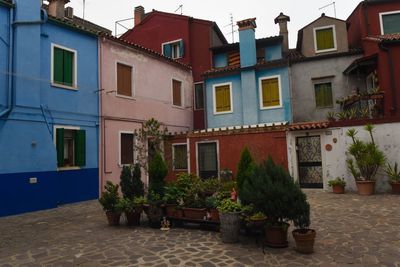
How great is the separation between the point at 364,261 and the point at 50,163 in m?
10.2

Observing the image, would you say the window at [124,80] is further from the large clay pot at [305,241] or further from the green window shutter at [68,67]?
the large clay pot at [305,241]

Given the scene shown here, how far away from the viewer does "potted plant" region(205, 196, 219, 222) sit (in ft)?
24.2

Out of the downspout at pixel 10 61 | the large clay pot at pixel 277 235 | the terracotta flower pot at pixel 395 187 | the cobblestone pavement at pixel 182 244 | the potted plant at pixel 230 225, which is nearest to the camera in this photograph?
the cobblestone pavement at pixel 182 244

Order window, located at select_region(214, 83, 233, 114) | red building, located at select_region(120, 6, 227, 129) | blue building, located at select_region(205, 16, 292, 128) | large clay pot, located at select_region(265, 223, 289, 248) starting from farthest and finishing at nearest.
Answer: red building, located at select_region(120, 6, 227, 129)
window, located at select_region(214, 83, 233, 114)
blue building, located at select_region(205, 16, 292, 128)
large clay pot, located at select_region(265, 223, 289, 248)

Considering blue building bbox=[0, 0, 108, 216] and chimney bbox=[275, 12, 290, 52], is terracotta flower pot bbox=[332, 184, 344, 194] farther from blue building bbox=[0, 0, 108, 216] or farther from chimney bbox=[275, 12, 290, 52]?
chimney bbox=[275, 12, 290, 52]

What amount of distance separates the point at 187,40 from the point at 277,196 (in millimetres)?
16663

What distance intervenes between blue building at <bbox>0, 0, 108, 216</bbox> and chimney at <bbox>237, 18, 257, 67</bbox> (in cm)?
825

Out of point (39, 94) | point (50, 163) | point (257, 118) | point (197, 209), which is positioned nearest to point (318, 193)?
point (257, 118)

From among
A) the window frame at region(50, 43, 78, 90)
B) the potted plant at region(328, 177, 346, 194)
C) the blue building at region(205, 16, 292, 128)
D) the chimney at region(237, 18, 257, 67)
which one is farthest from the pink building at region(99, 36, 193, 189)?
the potted plant at region(328, 177, 346, 194)

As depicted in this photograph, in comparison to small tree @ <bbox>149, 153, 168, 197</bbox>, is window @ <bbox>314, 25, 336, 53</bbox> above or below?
above

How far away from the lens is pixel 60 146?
38.4ft

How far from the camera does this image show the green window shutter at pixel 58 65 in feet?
38.9

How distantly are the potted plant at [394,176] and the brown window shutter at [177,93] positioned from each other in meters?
11.3

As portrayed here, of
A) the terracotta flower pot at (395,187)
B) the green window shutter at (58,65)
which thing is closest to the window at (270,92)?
the terracotta flower pot at (395,187)
